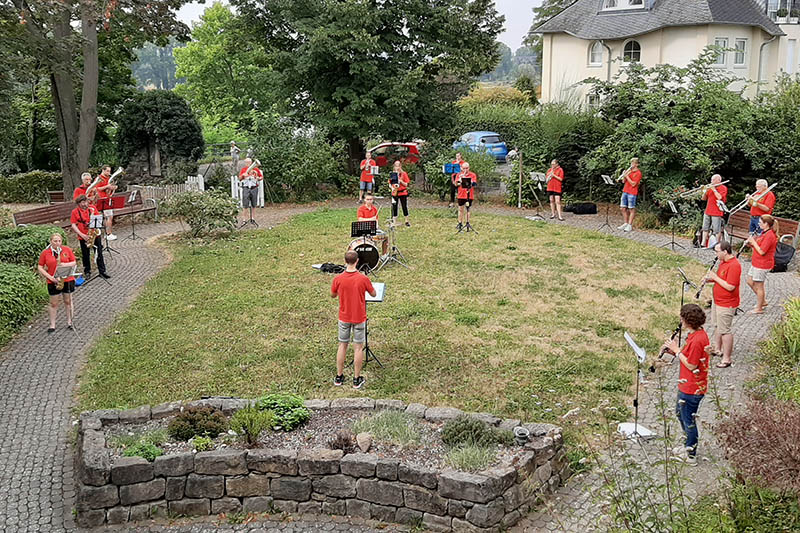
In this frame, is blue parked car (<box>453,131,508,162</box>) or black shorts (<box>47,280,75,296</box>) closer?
black shorts (<box>47,280,75,296</box>)

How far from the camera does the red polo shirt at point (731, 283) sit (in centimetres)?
1052

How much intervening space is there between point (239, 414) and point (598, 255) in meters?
11.8

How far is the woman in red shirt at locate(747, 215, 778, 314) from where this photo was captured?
41.0ft

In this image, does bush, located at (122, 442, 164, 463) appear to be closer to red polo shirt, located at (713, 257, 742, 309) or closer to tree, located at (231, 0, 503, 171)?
red polo shirt, located at (713, 257, 742, 309)

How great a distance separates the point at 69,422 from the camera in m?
9.50

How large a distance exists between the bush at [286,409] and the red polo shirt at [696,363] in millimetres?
4006

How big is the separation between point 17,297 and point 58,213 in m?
8.02

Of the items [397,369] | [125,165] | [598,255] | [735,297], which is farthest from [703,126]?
[125,165]

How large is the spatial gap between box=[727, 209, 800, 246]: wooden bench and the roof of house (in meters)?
21.2

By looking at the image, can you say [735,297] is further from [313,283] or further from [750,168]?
[750,168]

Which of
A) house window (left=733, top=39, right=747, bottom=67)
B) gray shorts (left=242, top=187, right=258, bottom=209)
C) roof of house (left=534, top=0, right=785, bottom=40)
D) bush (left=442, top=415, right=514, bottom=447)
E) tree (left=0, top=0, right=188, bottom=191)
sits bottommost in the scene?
bush (left=442, top=415, right=514, bottom=447)

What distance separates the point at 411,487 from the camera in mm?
7273

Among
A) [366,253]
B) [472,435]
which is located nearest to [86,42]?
[366,253]

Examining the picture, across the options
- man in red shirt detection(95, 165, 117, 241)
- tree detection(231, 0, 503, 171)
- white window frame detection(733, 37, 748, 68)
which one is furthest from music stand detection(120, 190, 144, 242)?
white window frame detection(733, 37, 748, 68)
